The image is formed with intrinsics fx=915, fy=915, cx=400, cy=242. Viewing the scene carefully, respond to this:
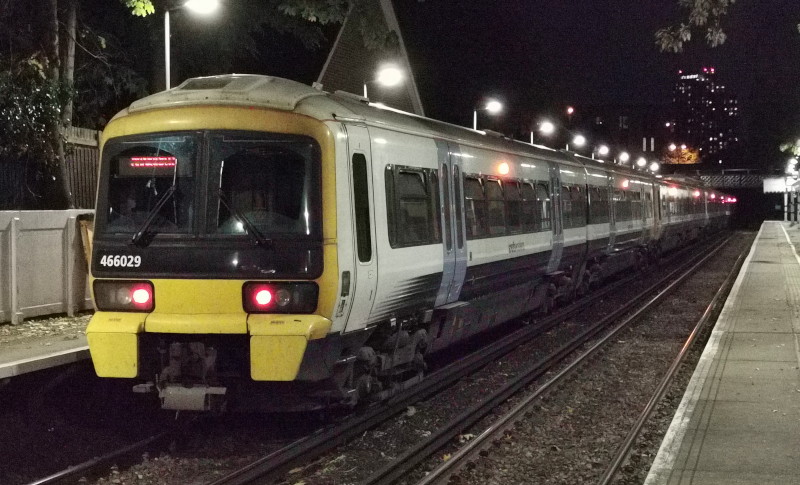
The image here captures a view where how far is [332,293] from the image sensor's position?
757 centimetres

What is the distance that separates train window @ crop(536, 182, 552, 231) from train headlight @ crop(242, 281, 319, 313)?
7669 millimetres

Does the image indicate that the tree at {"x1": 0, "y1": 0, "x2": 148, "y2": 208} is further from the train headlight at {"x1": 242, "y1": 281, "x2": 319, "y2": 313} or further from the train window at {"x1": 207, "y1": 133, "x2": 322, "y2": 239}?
the train headlight at {"x1": 242, "y1": 281, "x2": 319, "y2": 313}

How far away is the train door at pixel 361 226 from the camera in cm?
803

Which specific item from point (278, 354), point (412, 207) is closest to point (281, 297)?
point (278, 354)

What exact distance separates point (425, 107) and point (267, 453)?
33.8 metres

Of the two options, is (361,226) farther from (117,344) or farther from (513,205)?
(513,205)

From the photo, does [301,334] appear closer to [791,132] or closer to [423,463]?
[423,463]

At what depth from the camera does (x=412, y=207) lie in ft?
31.1

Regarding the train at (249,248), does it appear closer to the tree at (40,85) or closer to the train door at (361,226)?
the train door at (361,226)

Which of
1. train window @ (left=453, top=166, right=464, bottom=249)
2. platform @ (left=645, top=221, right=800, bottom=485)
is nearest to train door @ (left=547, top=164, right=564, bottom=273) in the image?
platform @ (left=645, top=221, right=800, bottom=485)

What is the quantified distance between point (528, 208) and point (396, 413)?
5.67m

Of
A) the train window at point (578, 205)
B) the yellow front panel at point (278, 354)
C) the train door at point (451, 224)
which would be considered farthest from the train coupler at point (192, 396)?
the train window at point (578, 205)

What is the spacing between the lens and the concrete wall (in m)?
11.4

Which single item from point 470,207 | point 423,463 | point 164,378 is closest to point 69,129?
point 470,207
